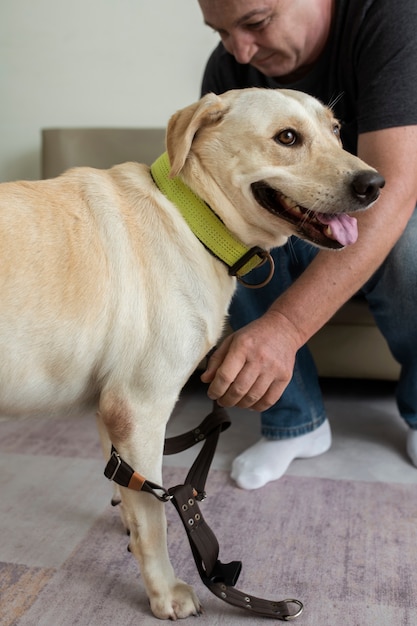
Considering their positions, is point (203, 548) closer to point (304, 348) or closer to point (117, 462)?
point (117, 462)

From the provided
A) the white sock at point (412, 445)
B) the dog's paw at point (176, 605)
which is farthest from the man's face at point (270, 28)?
the dog's paw at point (176, 605)

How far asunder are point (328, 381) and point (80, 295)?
1.54 meters

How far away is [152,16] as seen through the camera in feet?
9.24

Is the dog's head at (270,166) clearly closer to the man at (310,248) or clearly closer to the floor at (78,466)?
the man at (310,248)

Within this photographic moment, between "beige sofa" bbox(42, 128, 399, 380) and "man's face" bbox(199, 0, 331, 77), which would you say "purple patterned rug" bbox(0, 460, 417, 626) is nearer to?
"beige sofa" bbox(42, 128, 399, 380)

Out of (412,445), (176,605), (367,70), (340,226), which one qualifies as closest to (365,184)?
(340,226)

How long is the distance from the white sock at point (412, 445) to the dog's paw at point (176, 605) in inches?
31.7

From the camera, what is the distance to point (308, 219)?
114 cm

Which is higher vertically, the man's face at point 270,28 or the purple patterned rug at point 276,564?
the man's face at point 270,28

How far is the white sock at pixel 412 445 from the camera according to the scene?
175 centimetres

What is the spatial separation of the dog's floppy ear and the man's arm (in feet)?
1.15

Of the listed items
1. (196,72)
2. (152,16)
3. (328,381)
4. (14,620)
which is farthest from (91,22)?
(14,620)

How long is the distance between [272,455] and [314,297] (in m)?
0.57

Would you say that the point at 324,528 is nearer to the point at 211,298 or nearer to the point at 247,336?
the point at 247,336
